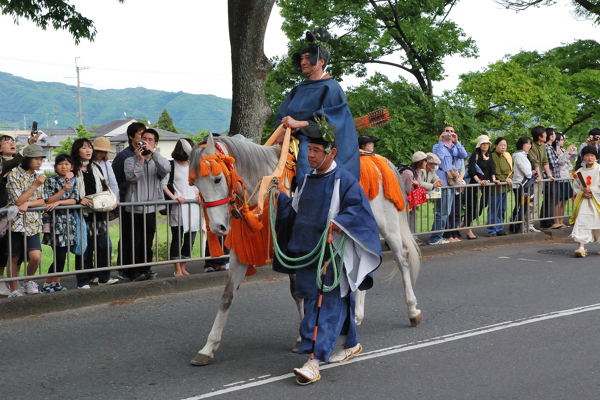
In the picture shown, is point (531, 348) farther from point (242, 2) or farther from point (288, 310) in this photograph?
point (242, 2)

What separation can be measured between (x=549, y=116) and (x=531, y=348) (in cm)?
1631

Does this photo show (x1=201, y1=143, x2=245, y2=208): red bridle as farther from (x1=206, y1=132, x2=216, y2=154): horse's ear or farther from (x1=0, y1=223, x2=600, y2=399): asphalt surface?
(x1=0, y1=223, x2=600, y2=399): asphalt surface

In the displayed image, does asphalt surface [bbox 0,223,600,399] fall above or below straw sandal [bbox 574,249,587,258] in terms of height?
below

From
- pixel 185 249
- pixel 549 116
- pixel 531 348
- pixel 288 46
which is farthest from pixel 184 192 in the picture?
pixel 549 116

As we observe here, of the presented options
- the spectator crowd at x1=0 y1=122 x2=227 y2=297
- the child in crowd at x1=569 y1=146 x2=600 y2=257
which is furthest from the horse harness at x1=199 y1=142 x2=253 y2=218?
the child in crowd at x1=569 y1=146 x2=600 y2=257

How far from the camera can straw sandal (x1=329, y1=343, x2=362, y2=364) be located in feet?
17.3

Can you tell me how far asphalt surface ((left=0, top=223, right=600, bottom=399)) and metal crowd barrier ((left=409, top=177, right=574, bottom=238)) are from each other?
264 cm

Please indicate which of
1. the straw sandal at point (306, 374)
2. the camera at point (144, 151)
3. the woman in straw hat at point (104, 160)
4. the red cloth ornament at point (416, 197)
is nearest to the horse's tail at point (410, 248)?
the straw sandal at point (306, 374)

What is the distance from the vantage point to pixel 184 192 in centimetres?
914

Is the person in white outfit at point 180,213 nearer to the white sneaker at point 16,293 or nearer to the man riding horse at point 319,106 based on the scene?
the white sneaker at point 16,293

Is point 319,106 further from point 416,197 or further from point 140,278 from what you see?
point 416,197

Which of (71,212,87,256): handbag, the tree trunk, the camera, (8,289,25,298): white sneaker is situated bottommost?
(8,289,25,298): white sneaker

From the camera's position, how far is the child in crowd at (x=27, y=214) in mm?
7323

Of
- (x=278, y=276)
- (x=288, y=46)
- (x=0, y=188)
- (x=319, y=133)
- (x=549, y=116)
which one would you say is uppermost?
(x=288, y=46)
